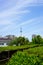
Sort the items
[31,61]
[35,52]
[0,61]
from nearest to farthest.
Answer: [31,61]
[35,52]
[0,61]

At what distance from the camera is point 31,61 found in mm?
6980

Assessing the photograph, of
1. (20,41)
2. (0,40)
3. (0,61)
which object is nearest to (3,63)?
(0,61)

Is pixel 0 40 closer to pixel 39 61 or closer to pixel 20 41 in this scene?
pixel 20 41

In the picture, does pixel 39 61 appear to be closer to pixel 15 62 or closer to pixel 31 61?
pixel 31 61

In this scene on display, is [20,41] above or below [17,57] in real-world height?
above

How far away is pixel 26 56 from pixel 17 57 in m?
0.46

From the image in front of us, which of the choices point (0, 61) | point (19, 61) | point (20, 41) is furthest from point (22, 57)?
point (20, 41)

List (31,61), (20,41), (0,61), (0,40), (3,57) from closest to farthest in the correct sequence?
(31,61) < (0,61) < (3,57) < (20,41) < (0,40)

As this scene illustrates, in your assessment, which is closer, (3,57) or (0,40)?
(3,57)

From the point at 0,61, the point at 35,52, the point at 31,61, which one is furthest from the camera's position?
the point at 0,61

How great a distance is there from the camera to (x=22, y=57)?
733 centimetres

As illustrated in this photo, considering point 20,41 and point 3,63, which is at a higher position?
point 20,41

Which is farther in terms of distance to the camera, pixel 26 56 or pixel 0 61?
pixel 0 61

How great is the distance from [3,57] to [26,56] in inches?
217
